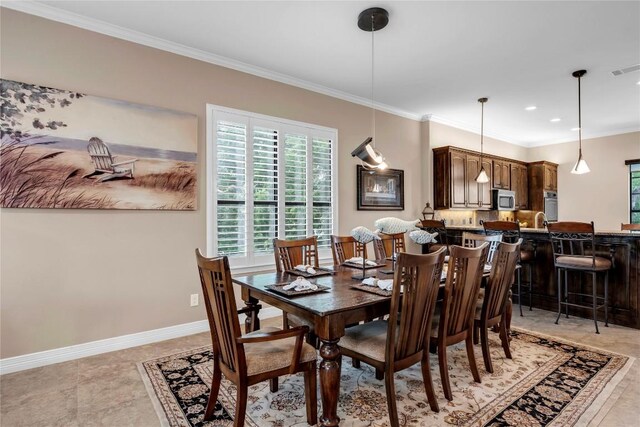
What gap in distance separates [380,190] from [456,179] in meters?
1.53

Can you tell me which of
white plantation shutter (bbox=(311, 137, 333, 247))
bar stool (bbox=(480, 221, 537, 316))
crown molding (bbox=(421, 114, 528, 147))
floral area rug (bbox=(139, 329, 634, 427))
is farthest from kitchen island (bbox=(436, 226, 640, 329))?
white plantation shutter (bbox=(311, 137, 333, 247))

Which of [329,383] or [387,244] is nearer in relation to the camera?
[329,383]

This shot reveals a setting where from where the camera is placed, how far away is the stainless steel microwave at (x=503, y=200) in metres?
6.55

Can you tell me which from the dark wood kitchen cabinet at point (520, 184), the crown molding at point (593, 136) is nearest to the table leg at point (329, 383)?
the dark wood kitchen cabinet at point (520, 184)

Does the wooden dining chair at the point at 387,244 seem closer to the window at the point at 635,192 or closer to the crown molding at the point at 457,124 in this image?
the crown molding at the point at 457,124

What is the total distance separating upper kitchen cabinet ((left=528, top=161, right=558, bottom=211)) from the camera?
727cm

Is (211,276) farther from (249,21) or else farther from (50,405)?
(249,21)

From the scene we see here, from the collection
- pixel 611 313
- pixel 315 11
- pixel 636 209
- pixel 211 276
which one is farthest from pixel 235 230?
pixel 636 209

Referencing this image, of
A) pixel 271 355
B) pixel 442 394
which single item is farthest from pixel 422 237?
pixel 271 355

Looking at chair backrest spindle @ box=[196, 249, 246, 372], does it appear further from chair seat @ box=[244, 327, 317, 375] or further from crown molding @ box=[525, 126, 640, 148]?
crown molding @ box=[525, 126, 640, 148]

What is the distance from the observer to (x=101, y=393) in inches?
92.7

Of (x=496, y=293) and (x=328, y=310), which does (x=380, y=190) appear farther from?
(x=328, y=310)

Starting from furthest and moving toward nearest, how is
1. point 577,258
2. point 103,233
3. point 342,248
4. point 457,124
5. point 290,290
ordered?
1. point 457,124
2. point 577,258
3. point 342,248
4. point 103,233
5. point 290,290

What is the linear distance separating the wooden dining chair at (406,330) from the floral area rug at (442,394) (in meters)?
0.25
